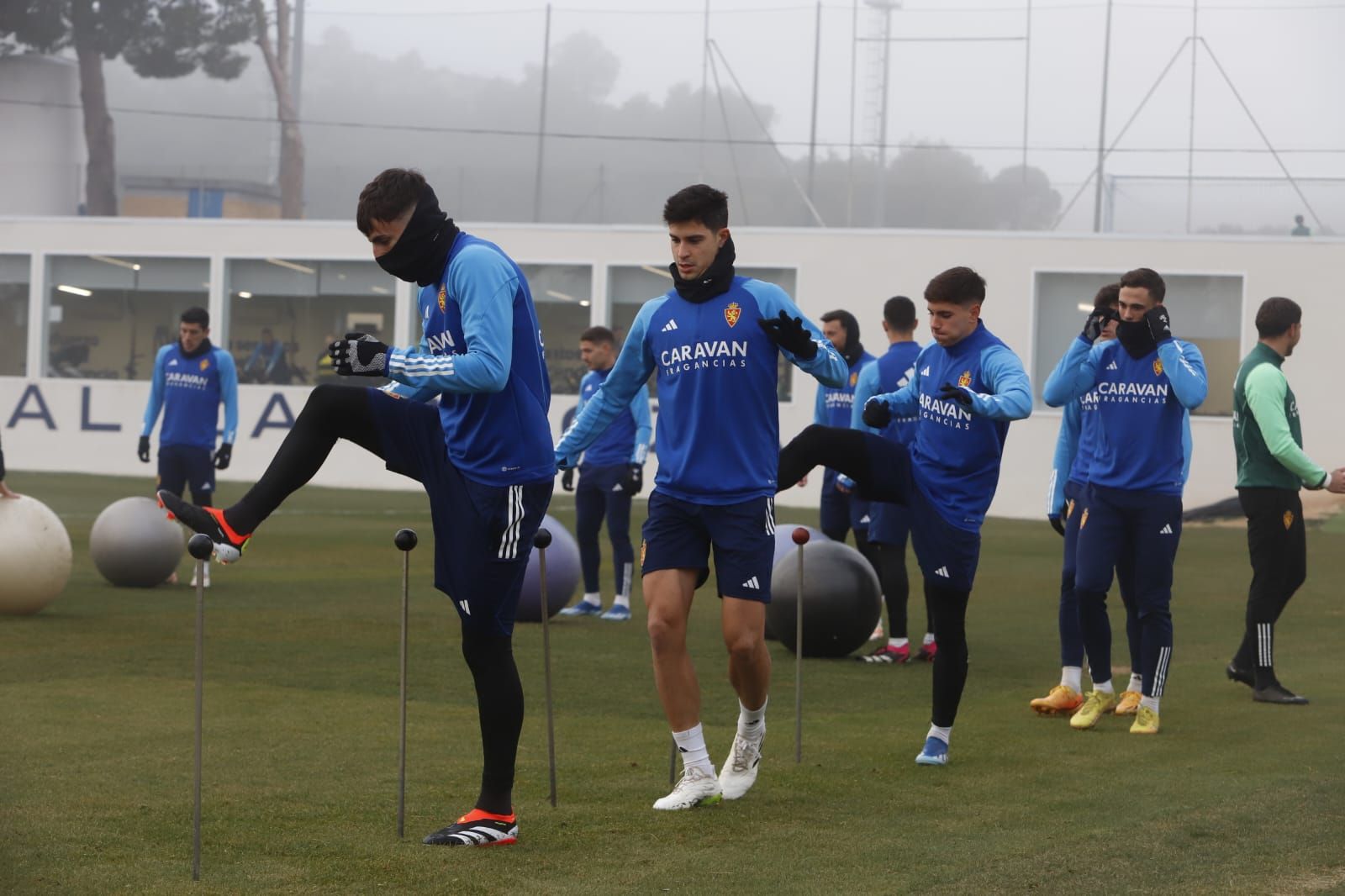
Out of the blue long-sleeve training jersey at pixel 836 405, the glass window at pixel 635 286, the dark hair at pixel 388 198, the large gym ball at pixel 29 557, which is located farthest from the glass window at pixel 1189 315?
the dark hair at pixel 388 198

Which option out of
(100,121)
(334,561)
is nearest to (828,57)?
(100,121)

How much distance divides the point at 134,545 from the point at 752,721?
8.69 meters

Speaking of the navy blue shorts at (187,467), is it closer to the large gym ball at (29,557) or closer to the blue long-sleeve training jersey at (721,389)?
the large gym ball at (29,557)

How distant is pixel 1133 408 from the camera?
822 centimetres

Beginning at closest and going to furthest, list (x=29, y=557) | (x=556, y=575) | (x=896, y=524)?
(x=896, y=524), (x=29, y=557), (x=556, y=575)

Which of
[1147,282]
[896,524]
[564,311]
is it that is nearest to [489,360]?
[1147,282]

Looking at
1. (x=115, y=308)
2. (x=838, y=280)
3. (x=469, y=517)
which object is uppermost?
(x=838, y=280)

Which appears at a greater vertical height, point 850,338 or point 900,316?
point 900,316

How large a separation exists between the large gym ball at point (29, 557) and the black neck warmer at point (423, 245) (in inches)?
274

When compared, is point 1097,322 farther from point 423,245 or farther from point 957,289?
point 423,245

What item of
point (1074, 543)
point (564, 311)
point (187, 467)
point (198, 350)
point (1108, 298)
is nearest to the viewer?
point (1108, 298)

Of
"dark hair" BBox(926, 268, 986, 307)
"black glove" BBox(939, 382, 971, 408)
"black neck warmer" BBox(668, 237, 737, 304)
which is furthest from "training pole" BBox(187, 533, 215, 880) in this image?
"dark hair" BBox(926, 268, 986, 307)

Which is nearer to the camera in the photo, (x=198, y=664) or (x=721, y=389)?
(x=198, y=664)

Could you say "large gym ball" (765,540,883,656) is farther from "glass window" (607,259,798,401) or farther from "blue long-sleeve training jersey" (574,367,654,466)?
"glass window" (607,259,798,401)
